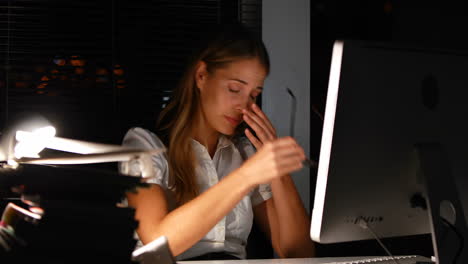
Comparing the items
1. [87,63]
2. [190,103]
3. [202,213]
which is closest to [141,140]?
[190,103]

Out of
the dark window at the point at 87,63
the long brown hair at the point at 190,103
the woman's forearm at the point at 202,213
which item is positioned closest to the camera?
the woman's forearm at the point at 202,213

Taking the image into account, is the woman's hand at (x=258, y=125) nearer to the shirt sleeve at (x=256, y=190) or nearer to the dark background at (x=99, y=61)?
the shirt sleeve at (x=256, y=190)

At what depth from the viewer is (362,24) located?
2635 millimetres

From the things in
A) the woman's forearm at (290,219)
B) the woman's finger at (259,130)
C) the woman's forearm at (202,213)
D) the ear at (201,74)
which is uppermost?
the ear at (201,74)

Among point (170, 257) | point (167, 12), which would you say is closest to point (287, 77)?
point (167, 12)

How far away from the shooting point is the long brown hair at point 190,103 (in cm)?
A: 167

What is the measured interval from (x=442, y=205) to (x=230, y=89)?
851 millimetres

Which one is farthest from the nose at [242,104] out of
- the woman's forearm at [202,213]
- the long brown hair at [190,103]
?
the woman's forearm at [202,213]

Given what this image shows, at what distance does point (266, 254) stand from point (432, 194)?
1080 mm

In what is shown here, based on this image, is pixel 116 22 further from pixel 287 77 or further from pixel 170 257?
pixel 170 257

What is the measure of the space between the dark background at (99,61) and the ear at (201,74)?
614mm

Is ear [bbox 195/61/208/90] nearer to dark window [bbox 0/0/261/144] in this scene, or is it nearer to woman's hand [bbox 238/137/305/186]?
dark window [bbox 0/0/261/144]

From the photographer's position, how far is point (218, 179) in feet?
5.98

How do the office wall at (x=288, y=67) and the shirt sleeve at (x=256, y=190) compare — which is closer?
the shirt sleeve at (x=256, y=190)
